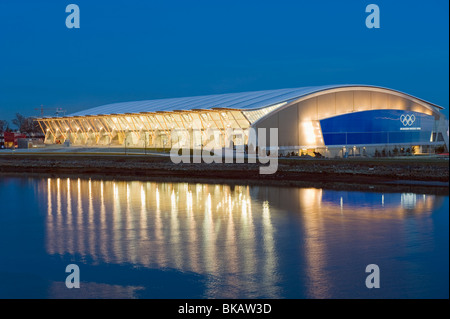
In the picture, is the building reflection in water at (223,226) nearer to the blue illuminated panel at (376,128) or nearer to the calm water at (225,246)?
the calm water at (225,246)

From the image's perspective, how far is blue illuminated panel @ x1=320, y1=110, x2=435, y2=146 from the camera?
52062 millimetres

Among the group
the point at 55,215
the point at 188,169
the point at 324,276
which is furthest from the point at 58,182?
the point at 324,276

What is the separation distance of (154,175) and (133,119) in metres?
29.0

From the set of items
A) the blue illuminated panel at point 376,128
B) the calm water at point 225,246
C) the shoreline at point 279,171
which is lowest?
the calm water at point 225,246

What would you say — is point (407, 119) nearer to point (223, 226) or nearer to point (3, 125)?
point (223, 226)

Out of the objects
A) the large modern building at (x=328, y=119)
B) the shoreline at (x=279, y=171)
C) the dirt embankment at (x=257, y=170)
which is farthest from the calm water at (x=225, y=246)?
the large modern building at (x=328, y=119)

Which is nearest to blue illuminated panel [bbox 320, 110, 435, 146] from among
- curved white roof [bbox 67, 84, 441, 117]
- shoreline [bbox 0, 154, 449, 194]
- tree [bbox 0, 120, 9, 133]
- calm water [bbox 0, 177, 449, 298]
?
curved white roof [bbox 67, 84, 441, 117]

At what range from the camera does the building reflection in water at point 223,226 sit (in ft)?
42.6

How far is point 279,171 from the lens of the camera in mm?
36344

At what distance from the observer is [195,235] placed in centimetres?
1684

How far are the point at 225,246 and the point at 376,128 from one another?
4119 cm

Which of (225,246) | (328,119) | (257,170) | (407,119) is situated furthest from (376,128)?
(225,246)
